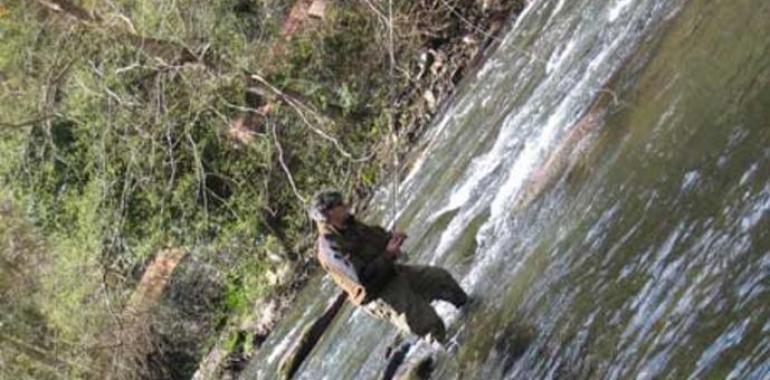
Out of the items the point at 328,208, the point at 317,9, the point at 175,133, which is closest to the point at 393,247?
the point at 328,208

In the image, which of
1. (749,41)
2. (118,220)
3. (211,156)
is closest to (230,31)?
(211,156)

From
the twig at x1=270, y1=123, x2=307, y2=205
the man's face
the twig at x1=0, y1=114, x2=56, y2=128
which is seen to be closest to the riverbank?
the twig at x1=270, y1=123, x2=307, y2=205

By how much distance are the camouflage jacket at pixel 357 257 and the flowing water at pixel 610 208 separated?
3.15 feet

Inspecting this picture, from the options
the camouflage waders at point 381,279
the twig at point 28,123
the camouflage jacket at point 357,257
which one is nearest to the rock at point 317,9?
the twig at point 28,123

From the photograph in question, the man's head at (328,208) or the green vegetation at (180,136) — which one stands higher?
the man's head at (328,208)

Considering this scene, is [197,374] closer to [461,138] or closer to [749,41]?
[461,138]

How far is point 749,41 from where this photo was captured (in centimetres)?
766

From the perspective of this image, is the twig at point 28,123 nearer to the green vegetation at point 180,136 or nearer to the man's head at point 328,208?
the green vegetation at point 180,136

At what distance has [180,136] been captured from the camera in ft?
46.6

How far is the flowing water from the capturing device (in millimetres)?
6332

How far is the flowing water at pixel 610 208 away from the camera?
6.33 meters

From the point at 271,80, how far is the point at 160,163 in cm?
164

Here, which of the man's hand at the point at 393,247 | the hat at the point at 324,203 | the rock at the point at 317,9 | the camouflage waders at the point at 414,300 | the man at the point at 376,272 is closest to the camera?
the hat at the point at 324,203

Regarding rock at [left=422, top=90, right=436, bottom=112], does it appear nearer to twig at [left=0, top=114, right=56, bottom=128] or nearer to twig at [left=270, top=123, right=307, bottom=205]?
twig at [left=270, top=123, right=307, bottom=205]
